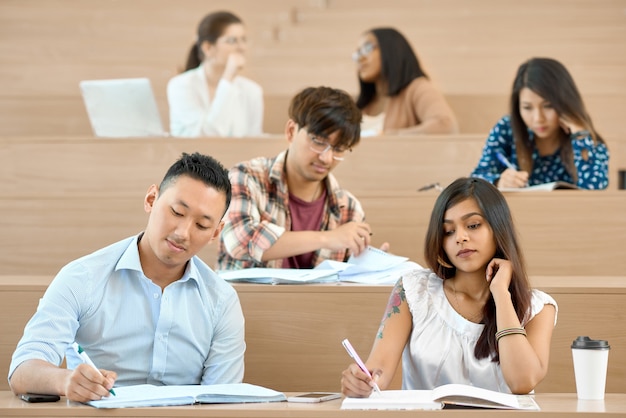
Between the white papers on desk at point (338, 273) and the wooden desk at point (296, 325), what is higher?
the white papers on desk at point (338, 273)

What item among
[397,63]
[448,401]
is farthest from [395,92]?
[448,401]

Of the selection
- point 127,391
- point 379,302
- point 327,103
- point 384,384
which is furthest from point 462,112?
point 127,391

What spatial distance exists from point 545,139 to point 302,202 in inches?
33.7

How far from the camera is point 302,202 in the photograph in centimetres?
260

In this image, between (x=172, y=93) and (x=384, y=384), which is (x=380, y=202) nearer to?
(x=384, y=384)

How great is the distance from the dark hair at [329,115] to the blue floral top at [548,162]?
1.84 feet

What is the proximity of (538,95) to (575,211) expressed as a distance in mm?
432

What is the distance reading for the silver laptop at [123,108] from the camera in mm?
3529

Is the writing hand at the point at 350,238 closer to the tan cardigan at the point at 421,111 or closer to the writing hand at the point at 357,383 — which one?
the writing hand at the point at 357,383

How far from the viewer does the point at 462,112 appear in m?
4.09

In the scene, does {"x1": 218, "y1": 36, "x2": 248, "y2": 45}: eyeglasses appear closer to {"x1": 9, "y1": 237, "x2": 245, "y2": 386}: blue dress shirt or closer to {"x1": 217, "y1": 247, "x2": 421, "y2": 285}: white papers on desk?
{"x1": 217, "y1": 247, "x2": 421, "y2": 285}: white papers on desk

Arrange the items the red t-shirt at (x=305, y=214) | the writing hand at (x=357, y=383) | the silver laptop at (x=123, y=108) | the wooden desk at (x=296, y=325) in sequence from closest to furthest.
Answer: the writing hand at (x=357, y=383), the wooden desk at (x=296, y=325), the red t-shirt at (x=305, y=214), the silver laptop at (x=123, y=108)

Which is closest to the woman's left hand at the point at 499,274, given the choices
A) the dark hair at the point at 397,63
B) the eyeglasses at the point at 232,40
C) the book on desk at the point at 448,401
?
the book on desk at the point at 448,401

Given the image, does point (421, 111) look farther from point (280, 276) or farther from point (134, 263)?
point (134, 263)
